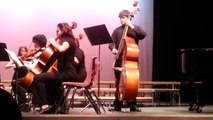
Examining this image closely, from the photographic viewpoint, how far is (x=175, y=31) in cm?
949

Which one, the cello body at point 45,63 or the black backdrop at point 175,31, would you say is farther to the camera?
the black backdrop at point 175,31

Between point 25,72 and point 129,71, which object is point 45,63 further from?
point 129,71

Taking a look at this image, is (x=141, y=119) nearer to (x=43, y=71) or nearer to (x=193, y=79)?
(x=43, y=71)

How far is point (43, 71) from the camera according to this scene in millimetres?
5891

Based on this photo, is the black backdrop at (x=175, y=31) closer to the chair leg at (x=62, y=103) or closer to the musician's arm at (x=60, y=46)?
the chair leg at (x=62, y=103)

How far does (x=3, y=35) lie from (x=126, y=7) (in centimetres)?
262

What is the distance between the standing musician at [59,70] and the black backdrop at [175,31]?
4.10 m

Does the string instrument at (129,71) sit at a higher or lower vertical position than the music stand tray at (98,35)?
lower

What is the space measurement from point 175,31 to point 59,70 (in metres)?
4.45

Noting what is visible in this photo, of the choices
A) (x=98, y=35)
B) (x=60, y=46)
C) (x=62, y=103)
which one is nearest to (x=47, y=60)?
(x=60, y=46)

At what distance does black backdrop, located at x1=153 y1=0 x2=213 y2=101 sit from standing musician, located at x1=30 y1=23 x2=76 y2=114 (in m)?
4.10

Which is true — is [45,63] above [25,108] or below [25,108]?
above

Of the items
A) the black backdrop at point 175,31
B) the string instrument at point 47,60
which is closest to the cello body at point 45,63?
the string instrument at point 47,60

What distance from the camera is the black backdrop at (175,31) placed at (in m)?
9.46
